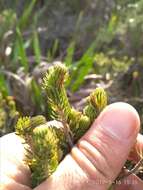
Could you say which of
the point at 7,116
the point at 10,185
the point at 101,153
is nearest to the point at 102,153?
the point at 101,153

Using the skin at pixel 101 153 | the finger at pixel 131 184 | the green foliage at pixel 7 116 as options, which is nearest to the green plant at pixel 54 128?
the skin at pixel 101 153

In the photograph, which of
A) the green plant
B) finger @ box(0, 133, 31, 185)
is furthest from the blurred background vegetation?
the green plant

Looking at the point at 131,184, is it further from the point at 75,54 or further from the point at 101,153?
the point at 75,54

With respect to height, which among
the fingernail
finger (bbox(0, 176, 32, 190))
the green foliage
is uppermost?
the fingernail

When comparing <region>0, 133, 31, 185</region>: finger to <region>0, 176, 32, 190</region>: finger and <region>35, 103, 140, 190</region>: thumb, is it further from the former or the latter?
<region>35, 103, 140, 190</region>: thumb

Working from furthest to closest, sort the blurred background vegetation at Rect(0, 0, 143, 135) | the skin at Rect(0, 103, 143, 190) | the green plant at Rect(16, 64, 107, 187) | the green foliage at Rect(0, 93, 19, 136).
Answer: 1. the blurred background vegetation at Rect(0, 0, 143, 135)
2. the green foliage at Rect(0, 93, 19, 136)
3. the skin at Rect(0, 103, 143, 190)
4. the green plant at Rect(16, 64, 107, 187)

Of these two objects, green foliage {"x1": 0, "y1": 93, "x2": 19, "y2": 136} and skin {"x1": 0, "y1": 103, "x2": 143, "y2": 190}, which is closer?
skin {"x1": 0, "y1": 103, "x2": 143, "y2": 190}

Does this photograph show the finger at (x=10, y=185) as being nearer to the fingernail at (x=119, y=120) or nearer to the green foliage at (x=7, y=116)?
the fingernail at (x=119, y=120)
